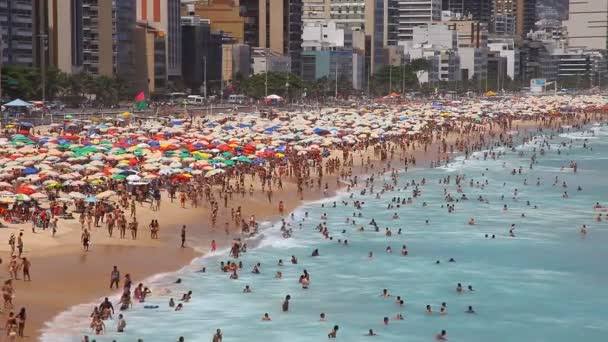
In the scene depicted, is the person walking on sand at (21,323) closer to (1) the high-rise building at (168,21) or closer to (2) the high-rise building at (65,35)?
(2) the high-rise building at (65,35)

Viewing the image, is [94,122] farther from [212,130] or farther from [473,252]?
[473,252]

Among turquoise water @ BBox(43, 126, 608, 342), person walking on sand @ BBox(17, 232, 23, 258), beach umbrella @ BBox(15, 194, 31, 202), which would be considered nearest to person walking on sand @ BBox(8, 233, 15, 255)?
person walking on sand @ BBox(17, 232, 23, 258)

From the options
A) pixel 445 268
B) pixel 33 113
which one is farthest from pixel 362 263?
pixel 33 113

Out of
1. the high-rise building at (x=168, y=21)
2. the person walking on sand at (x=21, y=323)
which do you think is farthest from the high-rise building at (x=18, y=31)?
the person walking on sand at (x=21, y=323)

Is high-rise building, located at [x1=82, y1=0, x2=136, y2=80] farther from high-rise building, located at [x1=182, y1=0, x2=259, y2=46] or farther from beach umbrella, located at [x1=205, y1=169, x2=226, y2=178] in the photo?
beach umbrella, located at [x1=205, y1=169, x2=226, y2=178]

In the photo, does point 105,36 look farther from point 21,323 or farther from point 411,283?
point 21,323

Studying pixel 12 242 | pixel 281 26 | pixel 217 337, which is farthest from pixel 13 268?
pixel 281 26
